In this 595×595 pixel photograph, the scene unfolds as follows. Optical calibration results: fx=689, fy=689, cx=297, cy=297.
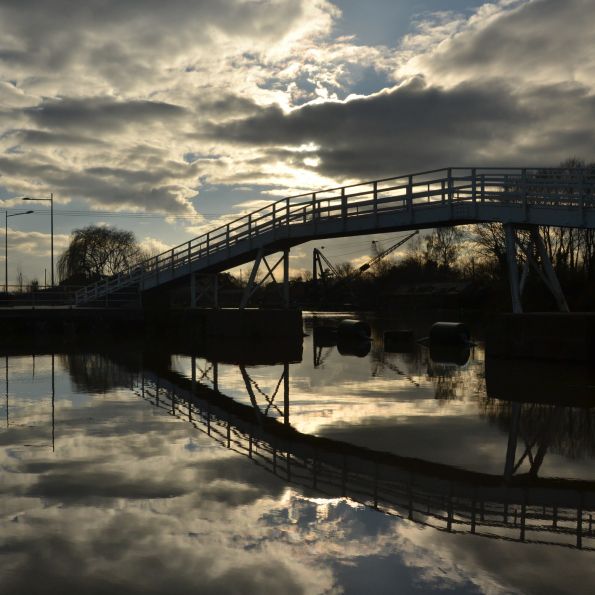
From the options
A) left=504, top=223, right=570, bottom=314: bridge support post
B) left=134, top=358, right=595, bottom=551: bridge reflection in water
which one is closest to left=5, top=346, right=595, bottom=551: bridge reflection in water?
left=134, top=358, right=595, bottom=551: bridge reflection in water

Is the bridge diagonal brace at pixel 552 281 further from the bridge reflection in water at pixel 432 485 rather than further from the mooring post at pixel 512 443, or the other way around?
the bridge reflection in water at pixel 432 485

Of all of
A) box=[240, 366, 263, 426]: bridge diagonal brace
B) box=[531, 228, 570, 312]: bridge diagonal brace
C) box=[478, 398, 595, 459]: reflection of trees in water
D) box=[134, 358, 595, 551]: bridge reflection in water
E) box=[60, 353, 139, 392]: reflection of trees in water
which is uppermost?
box=[531, 228, 570, 312]: bridge diagonal brace

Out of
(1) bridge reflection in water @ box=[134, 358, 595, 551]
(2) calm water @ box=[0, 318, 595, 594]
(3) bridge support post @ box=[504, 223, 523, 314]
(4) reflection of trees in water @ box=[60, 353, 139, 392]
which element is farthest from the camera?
(3) bridge support post @ box=[504, 223, 523, 314]

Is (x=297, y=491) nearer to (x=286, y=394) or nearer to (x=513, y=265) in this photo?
(x=286, y=394)

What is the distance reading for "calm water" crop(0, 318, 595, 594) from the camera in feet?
15.9

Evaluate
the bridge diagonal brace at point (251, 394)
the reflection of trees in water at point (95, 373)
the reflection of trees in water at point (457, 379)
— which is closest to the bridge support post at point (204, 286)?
the reflection of trees in water at point (95, 373)

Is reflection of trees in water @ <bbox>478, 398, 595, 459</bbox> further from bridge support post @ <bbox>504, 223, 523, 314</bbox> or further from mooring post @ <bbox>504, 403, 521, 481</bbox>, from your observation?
bridge support post @ <bbox>504, 223, 523, 314</bbox>

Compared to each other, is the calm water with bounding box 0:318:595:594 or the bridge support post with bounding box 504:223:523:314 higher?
the bridge support post with bounding box 504:223:523:314

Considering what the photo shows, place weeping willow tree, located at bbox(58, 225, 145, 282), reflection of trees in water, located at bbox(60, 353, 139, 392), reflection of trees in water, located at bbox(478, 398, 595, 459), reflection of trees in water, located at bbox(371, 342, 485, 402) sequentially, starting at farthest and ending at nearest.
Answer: weeping willow tree, located at bbox(58, 225, 145, 282) → reflection of trees in water, located at bbox(60, 353, 139, 392) → reflection of trees in water, located at bbox(371, 342, 485, 402) → reflection of trees in water, located at bbox(478, 398, 595, 459)

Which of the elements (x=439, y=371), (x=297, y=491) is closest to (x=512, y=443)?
(x=297, y=491)

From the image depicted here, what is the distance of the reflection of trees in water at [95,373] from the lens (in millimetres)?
15219

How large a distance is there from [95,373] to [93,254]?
85.9m

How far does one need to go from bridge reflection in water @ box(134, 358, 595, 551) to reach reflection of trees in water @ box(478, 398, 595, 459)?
0.09m

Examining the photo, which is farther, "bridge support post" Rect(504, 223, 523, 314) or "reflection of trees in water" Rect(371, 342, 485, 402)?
"bridge support post" Rect(504, 223, 523, 314)
